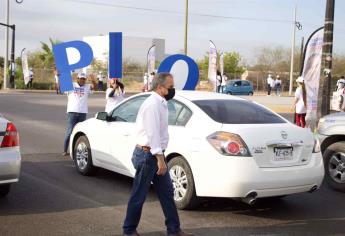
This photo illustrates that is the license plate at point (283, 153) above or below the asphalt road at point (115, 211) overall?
above

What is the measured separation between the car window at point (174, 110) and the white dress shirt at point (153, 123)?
190 centimetres

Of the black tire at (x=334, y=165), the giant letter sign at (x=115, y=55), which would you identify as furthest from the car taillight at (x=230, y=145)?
the giant letter sign at (x=115, y=55)

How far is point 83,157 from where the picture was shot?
334 inches

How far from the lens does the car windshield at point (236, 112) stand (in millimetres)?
6586

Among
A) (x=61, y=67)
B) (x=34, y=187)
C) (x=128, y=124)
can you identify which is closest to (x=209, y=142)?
(x=128, y=124)

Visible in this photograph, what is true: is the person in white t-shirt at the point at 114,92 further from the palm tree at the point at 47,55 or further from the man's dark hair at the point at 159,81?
the palm tree at the point at 47,55

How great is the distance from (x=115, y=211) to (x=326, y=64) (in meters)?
8.59

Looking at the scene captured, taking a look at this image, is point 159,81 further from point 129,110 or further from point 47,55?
point 47,55

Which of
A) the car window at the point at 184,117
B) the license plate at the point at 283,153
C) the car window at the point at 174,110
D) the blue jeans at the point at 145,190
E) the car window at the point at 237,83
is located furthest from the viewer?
the car window at the point at 237,83

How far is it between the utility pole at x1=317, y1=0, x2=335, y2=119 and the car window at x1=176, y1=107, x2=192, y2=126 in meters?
7.21

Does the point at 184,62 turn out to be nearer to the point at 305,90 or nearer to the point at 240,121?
the point at 305,90

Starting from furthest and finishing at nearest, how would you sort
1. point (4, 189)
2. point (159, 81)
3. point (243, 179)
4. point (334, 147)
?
point (334, 147), point (4, 189), point (243, 179), point (159, 81)

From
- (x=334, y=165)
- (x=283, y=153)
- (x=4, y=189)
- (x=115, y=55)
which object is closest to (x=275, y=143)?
(x=283, y=153)

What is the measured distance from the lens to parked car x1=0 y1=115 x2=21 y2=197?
20.2ft
